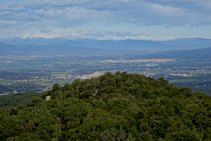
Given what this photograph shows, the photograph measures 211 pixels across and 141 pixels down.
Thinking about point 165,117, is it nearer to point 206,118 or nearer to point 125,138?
point 206,118

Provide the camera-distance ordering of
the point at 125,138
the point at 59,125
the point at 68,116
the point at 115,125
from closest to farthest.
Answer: the point at 125,138
the point at 115,125
the point at 59,125
the point at 68,116

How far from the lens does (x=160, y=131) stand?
944 inches

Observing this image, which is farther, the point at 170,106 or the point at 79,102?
the point at 79,102

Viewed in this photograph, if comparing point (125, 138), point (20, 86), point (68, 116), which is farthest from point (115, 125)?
point (20, 86)

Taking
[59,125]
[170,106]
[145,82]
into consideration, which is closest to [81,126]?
[59,125]

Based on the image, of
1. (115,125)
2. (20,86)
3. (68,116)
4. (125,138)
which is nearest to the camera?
(125,138)

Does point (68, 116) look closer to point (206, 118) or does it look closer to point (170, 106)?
point (170, 106)

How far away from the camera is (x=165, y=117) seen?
1058 inches

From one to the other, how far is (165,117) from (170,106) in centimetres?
341

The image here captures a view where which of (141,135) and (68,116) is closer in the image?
(141,135)

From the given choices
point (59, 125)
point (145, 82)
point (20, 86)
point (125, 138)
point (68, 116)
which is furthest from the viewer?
point (20, 86)

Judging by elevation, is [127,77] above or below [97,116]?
above

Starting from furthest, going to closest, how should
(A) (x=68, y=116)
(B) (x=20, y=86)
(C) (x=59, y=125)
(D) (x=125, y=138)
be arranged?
(B) (x=20, y=86) → (A) (x=68, y=116) → (C) (x=59, y=125) → (D) (x=125, y=138)

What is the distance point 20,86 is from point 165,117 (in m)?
118
